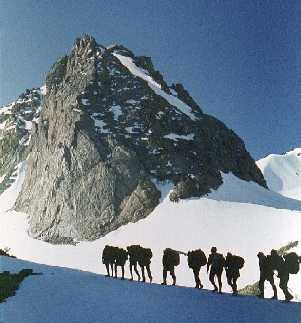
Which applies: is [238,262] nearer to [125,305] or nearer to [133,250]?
[133,250]

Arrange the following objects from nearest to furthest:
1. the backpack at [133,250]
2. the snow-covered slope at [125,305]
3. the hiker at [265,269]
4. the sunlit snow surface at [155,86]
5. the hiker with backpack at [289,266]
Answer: the snow-covered slope at [125,305] < the hiker with backpack at [289,266] < the hiker at [265,269] < the backpack at [133,250] < the sunlit snow surface at [155,86]

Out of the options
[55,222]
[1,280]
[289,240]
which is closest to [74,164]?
[55,222]

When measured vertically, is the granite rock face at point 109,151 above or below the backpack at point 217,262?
above

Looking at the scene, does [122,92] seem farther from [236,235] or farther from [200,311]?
[200,311]

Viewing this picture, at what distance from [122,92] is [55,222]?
130 feet

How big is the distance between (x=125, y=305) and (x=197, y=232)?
303 feet

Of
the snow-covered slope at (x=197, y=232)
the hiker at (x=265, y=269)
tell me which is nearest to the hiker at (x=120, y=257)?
the hiker at (x=265, y=269)

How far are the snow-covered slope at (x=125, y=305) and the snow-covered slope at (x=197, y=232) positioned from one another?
218ft

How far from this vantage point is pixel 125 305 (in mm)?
18547

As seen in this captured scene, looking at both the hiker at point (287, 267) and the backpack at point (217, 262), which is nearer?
the hiker at point (287, 267)

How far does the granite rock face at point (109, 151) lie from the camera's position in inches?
5039

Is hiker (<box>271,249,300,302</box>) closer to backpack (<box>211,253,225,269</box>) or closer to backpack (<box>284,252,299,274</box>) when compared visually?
backpack (<box>284,252,299,274</box>)

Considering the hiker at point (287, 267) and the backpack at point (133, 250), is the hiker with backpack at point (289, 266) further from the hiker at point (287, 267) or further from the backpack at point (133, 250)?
the backpack at point (133, 250)

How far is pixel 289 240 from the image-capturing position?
302 ft
